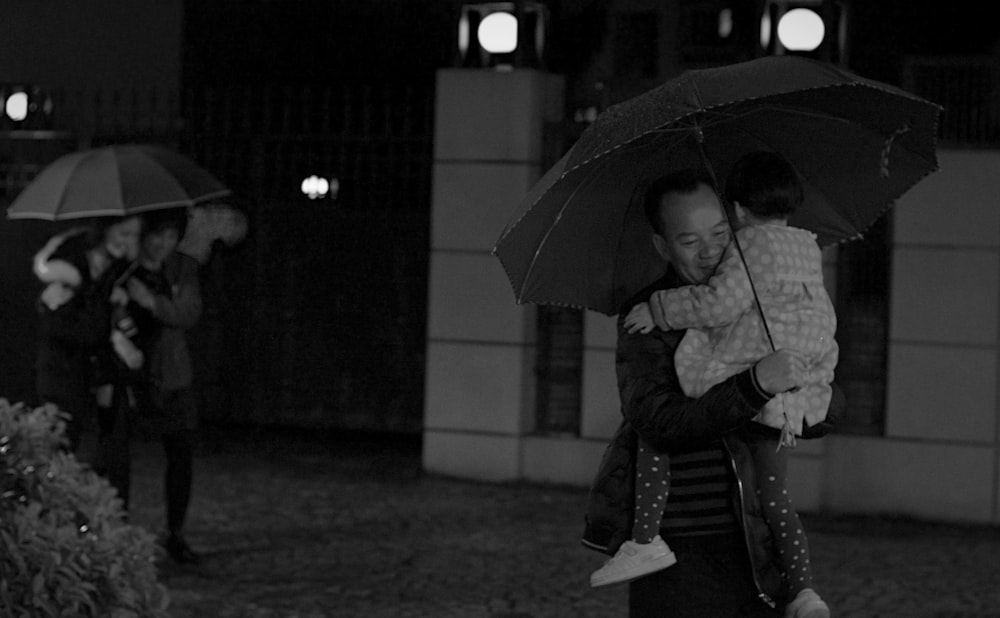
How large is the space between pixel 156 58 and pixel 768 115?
13.1 metres

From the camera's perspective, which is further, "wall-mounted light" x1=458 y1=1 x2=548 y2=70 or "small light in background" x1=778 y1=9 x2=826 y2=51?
"wall-mounted light" x1=458 y1=1 x2=548 y2=70

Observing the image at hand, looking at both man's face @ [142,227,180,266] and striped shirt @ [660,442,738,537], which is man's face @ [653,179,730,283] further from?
man's face @ [142,227,180,266]

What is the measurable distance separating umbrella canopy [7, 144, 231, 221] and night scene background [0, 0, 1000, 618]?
5.73ft

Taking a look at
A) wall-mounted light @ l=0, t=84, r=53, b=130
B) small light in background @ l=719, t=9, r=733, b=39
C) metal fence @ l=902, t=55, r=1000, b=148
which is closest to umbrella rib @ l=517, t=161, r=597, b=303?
metal fence @ l=902, t=55, r=1000, b=148

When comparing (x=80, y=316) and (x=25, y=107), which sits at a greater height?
(x=25, y=107)

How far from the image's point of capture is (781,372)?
3.49 metres

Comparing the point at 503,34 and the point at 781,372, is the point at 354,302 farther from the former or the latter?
the point at 781,372

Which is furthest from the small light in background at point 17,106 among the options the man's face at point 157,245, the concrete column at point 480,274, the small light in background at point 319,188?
the man's face at point 157,245

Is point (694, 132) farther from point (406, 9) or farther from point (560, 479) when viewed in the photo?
point (406, 9)

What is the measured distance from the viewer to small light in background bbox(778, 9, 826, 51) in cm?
954

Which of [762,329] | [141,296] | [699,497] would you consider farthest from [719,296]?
[141,296]

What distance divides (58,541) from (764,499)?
2049 millimetres

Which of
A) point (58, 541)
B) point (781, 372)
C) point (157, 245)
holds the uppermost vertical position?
point (157, 245)

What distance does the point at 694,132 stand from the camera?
12.9 feet
